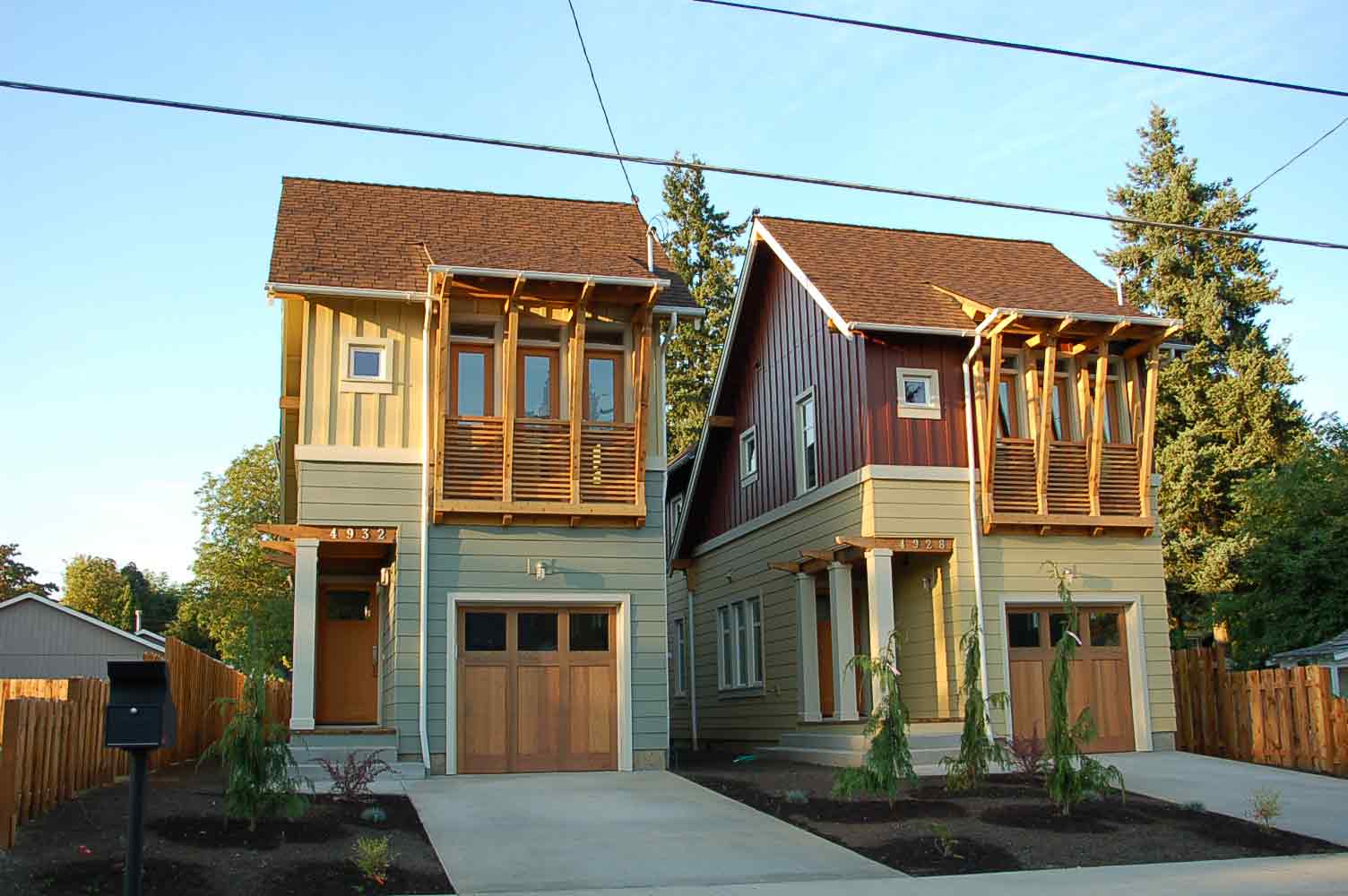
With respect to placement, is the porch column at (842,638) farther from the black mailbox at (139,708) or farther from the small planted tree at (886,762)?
the black mailbox at (139,708)

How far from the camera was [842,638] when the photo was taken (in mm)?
18312

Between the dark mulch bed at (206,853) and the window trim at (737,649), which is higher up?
the window trim at (737,649)

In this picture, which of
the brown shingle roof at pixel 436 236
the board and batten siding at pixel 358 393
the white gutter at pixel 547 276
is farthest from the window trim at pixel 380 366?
the white gutter at pixel 547 276

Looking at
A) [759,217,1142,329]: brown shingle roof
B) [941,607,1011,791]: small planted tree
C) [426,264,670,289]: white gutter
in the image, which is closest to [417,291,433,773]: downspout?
[426,264,670,289]: white gutter

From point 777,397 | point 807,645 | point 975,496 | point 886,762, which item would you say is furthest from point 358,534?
point 777,397

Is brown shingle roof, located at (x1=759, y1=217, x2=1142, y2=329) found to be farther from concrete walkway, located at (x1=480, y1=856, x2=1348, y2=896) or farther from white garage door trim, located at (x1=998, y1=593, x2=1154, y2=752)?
concrete walkway, located at (x1=480, y1=856, x2=1348, y2=896)

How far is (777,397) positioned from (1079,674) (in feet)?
22.4

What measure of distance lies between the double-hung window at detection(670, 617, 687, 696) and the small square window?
16.1ft

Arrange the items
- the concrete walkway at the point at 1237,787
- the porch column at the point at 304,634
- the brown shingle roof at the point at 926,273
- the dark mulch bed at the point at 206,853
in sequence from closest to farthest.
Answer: the dark mulch bed at the point at 206,853
the concrete walkway at the point at 1237,787
the porch column at the point at 304,634
the brown shingle roof at the point at 926,273

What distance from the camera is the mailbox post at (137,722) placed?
6262 mm

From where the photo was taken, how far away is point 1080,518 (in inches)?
710

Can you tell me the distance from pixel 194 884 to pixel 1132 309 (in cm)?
1498

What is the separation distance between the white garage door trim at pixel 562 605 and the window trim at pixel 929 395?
485 centimetres

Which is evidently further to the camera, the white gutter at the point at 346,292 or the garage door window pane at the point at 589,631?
the garage door window pane at the point at 589,631
